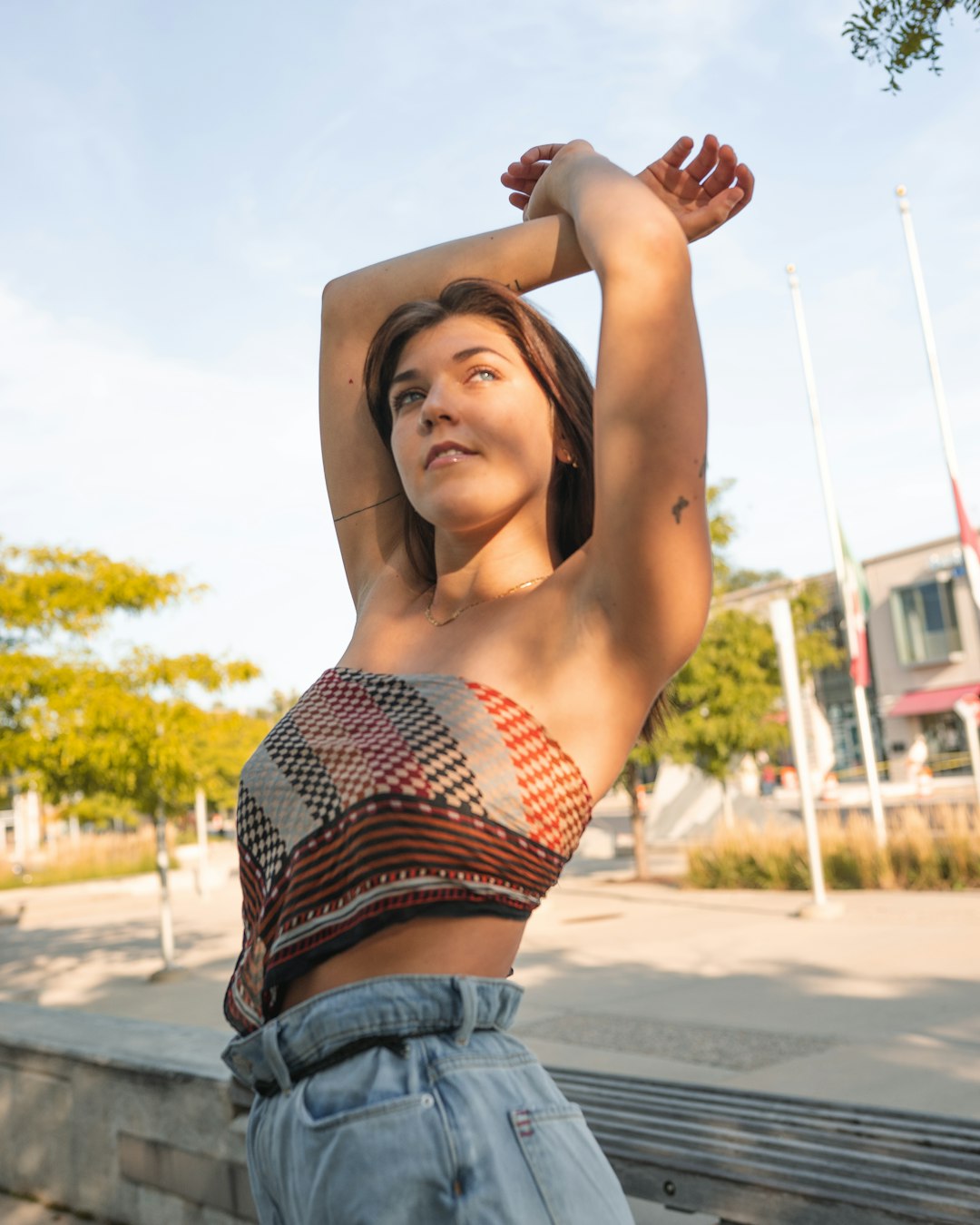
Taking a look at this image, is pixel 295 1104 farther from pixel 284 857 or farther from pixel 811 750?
pixel 811 750

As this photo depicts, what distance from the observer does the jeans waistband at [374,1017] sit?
118 cm

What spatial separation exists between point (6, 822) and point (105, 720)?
3909cm

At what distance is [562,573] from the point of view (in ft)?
4.46

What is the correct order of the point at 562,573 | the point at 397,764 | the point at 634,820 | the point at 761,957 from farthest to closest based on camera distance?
the point at 634,820, the point at 761,957, the point at 562,573, the point at 397,764

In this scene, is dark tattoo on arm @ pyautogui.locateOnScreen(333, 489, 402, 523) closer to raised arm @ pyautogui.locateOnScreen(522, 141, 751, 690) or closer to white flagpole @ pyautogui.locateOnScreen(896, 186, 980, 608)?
raised arm @ pyautogui.locateOnScreen(522, 141, 751, 690)

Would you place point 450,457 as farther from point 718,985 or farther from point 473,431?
point 718,985

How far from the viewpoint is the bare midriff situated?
1207mm

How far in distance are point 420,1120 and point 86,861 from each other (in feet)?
95.9

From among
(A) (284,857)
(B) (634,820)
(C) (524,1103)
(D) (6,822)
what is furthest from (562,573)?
(D) (6,822)

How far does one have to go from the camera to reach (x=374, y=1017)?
1.18m

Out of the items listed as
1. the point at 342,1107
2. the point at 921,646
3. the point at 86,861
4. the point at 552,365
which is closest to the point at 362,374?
the point at 552,365

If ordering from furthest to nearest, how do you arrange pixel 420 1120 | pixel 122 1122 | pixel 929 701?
1. pixel 929 701
2. pixel 122 1122
3. pixel 420 1120

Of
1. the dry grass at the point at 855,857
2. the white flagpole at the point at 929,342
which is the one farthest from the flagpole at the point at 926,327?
the dry grass at the point at 855,857

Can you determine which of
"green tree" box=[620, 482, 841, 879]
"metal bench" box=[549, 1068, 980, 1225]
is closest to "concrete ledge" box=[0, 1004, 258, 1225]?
"metal bench" box=[549, 1068, 980, 1225]
